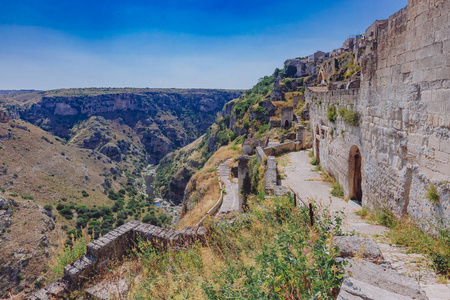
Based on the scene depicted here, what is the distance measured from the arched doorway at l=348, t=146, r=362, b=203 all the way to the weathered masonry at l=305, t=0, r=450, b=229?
877 millimetres

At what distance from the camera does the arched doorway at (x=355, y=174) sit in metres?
8.16

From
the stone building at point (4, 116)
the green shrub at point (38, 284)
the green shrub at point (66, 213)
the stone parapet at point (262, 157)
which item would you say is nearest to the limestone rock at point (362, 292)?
the stone parapet at point (262, 157)

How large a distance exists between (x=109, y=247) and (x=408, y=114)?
26.0ft

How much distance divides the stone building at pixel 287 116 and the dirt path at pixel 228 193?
43.8 feet

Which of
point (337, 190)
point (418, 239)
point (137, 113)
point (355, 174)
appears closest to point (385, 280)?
point (418, 239)

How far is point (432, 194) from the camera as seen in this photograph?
13.7 ft

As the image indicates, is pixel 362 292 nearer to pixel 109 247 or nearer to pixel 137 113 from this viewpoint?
pixel 109 247

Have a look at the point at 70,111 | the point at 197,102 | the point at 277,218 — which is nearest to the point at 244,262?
the point at 277,218

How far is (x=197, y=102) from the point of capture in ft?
510

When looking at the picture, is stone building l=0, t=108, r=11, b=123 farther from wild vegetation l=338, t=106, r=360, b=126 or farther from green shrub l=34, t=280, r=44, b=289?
wild vegetation l=338, t=106, r=360, b=126

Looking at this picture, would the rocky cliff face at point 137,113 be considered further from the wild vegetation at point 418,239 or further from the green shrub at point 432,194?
the green shrub at point 432,194

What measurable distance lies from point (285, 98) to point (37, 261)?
164 ft

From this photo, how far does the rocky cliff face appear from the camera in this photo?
4222 inches

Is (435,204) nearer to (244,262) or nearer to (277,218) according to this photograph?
(277,218)
